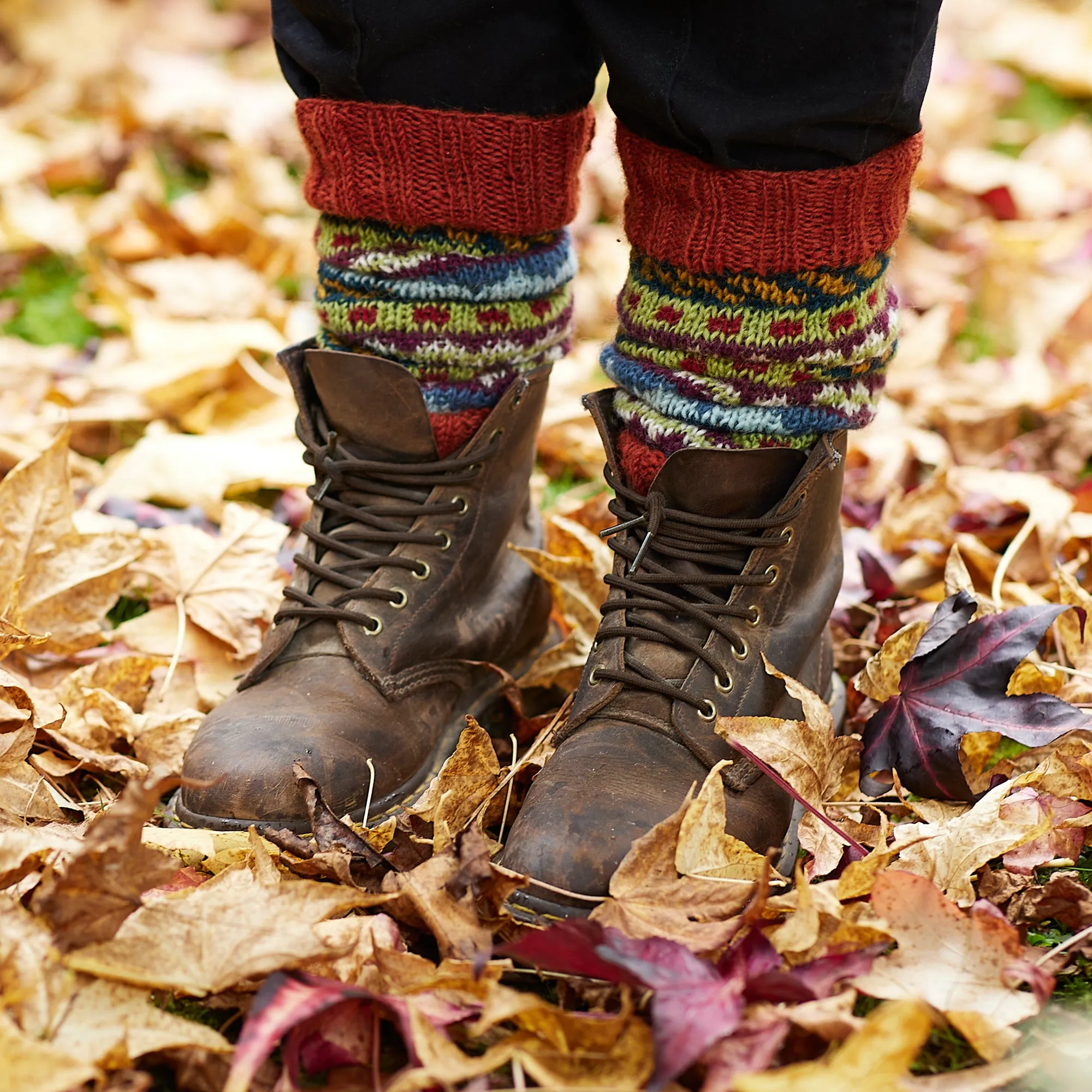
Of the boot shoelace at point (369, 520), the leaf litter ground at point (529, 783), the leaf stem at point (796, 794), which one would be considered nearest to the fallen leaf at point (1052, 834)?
the leaf litter ground at point (529, 783)

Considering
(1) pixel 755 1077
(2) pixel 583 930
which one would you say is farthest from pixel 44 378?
(1) pixel 755 1077

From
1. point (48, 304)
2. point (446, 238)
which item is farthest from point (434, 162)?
point (48, 304)

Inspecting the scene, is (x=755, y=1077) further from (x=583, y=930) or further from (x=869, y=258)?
(x=869, y=258)

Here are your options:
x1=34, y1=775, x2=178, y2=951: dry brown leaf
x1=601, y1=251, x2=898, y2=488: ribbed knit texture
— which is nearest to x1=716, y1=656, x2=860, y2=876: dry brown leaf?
x1=601, y1=251, x2=898, y2=488: ribbed knit texture

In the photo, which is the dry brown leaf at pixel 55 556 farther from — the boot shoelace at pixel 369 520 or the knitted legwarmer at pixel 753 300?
the knitted legwarmer at pixel 753 300

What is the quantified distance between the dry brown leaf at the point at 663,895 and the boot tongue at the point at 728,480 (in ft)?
0.94

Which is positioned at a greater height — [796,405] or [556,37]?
[556,37]

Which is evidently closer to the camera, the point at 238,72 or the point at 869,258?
the point at 869,258

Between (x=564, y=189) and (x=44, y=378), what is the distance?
1207mm

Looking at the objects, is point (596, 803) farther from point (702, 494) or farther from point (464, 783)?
point (702, 494)

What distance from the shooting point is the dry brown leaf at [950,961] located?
767 millimetres

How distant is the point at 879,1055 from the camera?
0.66 m

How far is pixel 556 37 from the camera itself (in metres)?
1.04

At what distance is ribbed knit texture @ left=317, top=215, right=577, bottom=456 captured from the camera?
110 cm
